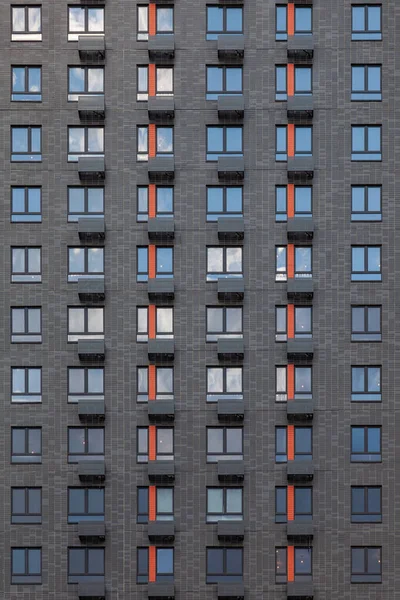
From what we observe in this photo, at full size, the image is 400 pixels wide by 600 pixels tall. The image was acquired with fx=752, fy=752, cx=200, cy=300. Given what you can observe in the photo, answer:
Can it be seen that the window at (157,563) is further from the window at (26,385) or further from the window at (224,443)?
the window at (26,385)

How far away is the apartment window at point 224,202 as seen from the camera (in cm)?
3234

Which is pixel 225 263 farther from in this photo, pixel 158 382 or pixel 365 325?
pixel 365 325

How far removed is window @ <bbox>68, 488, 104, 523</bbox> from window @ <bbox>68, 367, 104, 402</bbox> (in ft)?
12.8

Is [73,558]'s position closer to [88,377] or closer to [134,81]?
[88,377]

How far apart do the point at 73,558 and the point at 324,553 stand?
34.4ft

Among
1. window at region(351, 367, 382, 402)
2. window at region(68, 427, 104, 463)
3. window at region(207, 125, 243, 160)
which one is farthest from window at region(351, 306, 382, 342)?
window at region(68, 427, 104, 463)

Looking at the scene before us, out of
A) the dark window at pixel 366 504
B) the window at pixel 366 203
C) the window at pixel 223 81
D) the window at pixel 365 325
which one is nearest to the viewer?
the dark window at pixel 366 504

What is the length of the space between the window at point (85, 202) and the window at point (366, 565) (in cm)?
1796

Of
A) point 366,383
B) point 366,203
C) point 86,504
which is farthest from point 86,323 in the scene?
point 366,203

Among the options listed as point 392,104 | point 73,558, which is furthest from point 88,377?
point 392,104

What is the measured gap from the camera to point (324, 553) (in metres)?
31.3

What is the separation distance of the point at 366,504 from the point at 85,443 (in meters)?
12.1

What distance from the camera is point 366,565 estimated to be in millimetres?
31391

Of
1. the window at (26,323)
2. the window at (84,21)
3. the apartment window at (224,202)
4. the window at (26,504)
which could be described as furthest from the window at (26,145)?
the window at (26,504)
